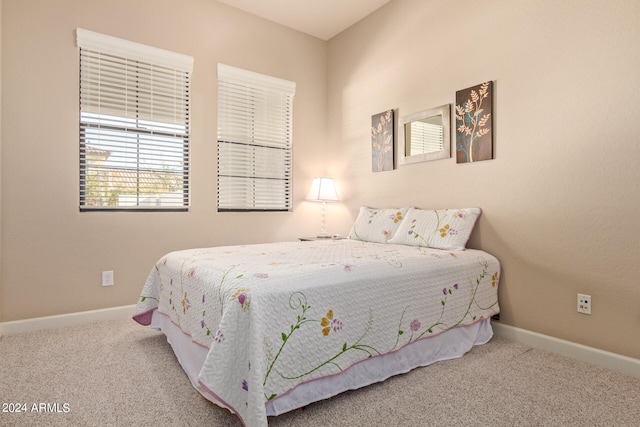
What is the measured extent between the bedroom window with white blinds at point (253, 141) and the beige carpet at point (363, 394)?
1.75 metres

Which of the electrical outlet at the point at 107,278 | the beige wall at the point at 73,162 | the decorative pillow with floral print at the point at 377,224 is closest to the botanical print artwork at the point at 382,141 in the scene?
the decorative pillow with floral print at the point at 377,224

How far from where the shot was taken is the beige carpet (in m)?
1.52

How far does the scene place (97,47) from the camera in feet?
9.32

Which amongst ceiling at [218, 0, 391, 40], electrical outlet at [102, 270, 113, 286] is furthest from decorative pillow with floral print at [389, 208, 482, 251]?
electrical outlet at [102, 270, 113, 286]

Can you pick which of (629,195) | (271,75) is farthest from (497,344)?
(271,75)

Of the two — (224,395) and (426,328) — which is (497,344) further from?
(224,395)

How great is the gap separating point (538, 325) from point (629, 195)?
961 mm

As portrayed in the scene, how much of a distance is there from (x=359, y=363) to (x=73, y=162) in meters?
2.59

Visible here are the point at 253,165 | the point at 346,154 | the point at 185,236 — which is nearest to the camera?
the point at 185,236

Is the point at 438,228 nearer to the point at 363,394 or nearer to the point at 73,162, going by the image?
the point at 363,394

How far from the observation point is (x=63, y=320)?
2.72 m

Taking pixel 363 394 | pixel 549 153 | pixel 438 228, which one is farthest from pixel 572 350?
pixel 363 394

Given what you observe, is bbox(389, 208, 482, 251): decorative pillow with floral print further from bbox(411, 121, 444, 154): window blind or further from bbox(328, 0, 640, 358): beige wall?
bbox(411, 121, 444, 154): window blind

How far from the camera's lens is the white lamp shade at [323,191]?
3867mm
